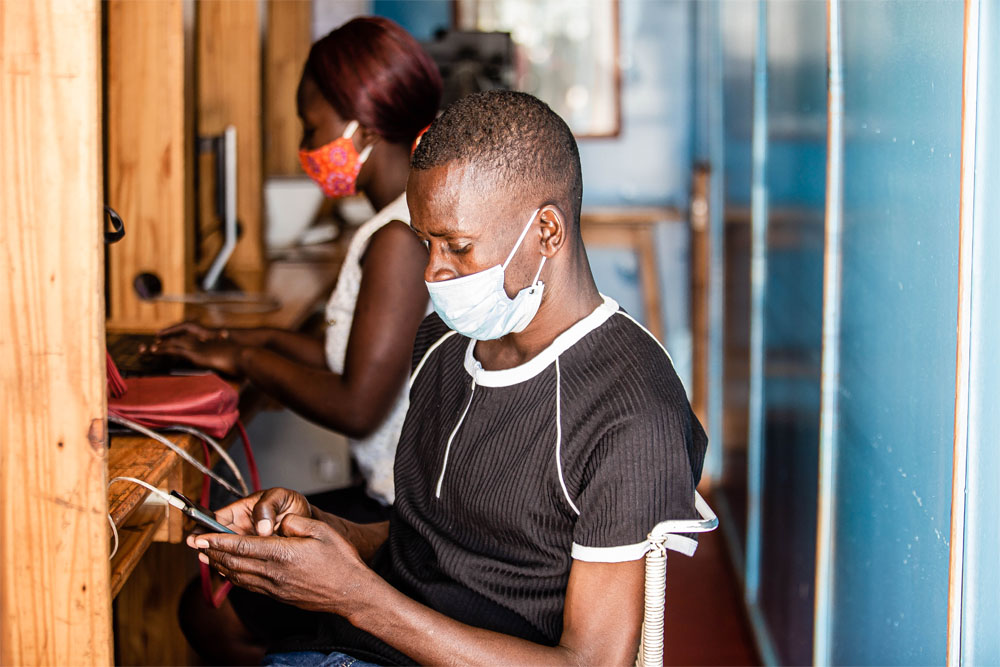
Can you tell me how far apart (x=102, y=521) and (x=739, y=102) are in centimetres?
261

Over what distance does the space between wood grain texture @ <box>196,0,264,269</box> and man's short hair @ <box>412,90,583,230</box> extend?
1.99m

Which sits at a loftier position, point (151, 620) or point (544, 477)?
point (544, 477)

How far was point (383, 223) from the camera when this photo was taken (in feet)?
6.36

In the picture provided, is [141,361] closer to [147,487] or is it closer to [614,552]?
[147,487]

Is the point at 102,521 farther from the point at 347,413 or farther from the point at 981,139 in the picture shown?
the point at 981,139

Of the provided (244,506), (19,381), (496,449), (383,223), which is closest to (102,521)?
(19,381)

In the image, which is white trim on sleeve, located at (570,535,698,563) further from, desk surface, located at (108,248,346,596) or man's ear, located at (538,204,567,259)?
desk surface, located at (108,248,346,596)

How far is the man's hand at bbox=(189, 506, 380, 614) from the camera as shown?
4.14 feet

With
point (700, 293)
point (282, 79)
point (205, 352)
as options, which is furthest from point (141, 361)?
point (700, 293)

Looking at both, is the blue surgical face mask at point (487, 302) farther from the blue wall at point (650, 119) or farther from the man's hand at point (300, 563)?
the blue wall at point (650, 119)

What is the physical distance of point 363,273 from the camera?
1.89 m

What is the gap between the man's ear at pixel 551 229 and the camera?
1.32m

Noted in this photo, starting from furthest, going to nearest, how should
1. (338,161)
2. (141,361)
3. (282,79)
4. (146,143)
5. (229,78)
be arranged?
(282,79)
(229,78)
(146,143)
(338,161)
(141,361)

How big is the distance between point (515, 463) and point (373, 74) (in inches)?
39.9
